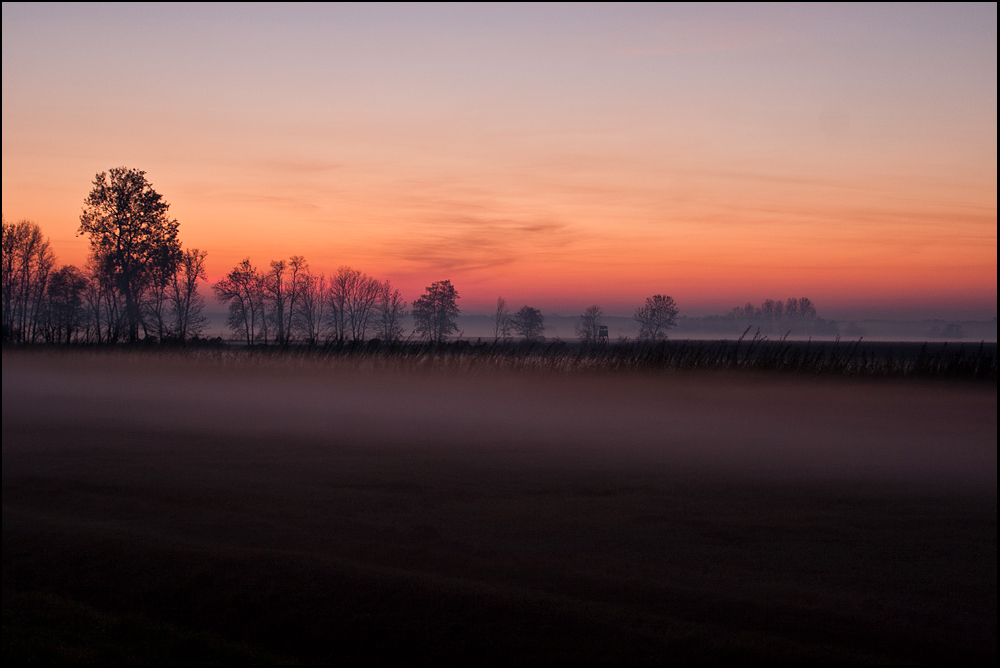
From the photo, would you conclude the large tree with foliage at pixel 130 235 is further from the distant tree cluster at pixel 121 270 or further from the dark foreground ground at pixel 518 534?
the dark foreground ground at pixel 518 534

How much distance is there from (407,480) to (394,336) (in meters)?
15.7

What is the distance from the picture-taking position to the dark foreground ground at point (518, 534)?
6539 millimetres

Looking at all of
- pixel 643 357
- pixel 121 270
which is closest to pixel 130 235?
pixel 121 270

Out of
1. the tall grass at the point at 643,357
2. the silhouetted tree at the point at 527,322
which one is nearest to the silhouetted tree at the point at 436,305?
the silhouetted tree at the point at 527,322

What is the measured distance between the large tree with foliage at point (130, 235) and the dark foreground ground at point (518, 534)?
3339 centimetres

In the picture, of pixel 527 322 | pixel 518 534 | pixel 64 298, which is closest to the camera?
pixel 518 534

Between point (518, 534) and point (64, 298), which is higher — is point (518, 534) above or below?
below

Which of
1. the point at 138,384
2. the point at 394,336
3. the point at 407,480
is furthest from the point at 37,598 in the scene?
the point at 138,384

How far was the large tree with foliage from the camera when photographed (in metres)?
50.1

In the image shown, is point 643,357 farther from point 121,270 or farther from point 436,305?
point 436,305

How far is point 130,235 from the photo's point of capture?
50750 mm

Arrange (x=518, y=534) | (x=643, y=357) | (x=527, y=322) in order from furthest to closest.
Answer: (x=527, y=322) → (x=643, y=357) → (x=518, y=534)

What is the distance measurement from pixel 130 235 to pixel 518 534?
48112 millimetres

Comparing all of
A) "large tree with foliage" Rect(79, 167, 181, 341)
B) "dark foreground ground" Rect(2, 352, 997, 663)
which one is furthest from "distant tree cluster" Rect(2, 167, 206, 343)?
"dark foreground ground" Rect(2, 352, 997, 663)
